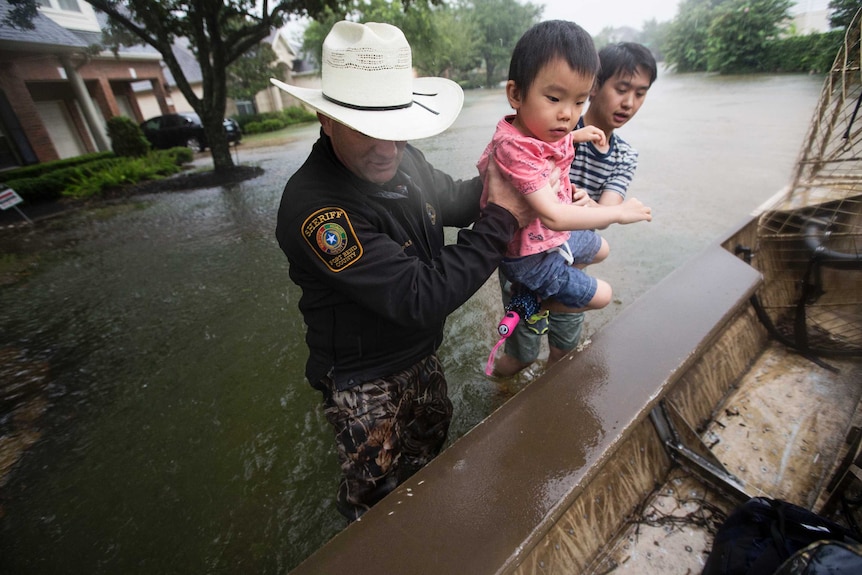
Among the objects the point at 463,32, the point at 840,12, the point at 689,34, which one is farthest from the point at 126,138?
the point at 463,32

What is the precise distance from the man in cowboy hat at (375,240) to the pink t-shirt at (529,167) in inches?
3.8

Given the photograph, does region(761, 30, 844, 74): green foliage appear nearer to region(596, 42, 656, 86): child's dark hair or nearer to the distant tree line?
the distant tree line

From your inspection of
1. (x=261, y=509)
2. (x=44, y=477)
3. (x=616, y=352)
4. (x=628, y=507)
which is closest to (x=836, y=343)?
(x=616, y=352)

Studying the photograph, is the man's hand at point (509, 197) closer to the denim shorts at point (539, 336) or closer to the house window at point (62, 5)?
the denim shorts at point (539, 336)

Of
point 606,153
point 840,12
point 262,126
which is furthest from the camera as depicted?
point 262,126

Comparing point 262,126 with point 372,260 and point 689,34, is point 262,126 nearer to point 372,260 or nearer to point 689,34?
point 689,34

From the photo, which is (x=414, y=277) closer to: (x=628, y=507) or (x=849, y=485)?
(x=628, y=507)

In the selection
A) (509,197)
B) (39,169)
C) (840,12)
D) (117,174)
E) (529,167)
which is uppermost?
(840,12)

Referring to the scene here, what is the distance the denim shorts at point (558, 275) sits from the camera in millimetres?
1714

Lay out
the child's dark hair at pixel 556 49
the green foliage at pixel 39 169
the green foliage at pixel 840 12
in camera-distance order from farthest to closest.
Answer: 1. the green foliage at pixel 39 169
2. the green foliage at pixel 840 12
3. the child's dark hair at pixel 556 49

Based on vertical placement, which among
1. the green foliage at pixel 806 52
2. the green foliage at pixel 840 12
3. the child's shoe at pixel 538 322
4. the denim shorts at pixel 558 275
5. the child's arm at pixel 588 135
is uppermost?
the green foliage at pixel 840 12

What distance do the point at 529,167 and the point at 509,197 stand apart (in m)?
0.13

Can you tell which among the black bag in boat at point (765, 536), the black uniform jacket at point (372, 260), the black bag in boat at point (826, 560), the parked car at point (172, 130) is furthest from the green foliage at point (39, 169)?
the black bag in boat at point (826, 560)

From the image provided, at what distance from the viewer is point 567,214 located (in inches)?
55.8
